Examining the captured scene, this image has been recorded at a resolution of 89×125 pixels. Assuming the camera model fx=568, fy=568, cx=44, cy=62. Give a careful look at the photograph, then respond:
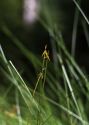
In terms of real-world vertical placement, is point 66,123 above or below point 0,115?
below

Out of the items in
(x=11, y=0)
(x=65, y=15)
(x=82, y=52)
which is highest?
(x=11, y=0)

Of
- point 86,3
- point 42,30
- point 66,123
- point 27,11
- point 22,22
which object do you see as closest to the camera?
point 66,123

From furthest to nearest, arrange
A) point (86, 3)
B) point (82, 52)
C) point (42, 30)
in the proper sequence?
point (42, 30) < point (82, 52) < point (86, 3)

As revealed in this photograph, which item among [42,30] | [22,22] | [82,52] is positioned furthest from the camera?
[22,22]

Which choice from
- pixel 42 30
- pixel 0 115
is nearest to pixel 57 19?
pixel 42 30

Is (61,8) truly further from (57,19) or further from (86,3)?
(86,3)

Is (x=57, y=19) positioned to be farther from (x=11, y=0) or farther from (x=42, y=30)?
(x=11, y=0)

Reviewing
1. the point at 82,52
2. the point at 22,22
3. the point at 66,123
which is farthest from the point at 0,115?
the point at 22,22

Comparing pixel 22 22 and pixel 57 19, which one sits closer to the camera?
pixel 57 19

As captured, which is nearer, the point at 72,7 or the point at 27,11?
the point at 72,7
